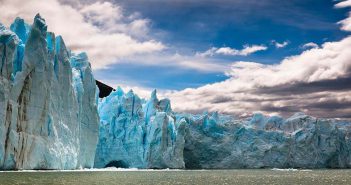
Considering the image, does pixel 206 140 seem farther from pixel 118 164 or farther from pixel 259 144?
pixel 118 164

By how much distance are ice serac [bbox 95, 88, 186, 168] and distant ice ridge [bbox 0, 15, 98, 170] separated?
28.6 ft

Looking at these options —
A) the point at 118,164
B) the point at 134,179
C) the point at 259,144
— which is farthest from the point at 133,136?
the point at 259,144

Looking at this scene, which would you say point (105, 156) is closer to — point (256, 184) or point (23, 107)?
point (23, 107)

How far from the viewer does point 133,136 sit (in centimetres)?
5841

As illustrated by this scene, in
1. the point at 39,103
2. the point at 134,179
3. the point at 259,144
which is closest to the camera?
Result: the point at 134,179

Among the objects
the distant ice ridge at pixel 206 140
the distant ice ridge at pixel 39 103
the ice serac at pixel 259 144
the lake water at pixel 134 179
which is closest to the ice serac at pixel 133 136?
the distant ice ridge at pixel 206 140

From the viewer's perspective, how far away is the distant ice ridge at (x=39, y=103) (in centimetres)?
3634

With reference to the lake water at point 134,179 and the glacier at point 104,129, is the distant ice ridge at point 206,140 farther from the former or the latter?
the lake water at point 134,179

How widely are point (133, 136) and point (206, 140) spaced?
1948 centimetres

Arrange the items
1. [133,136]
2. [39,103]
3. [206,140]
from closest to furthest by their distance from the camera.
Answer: [39,103]
[133,136]
[206,140]

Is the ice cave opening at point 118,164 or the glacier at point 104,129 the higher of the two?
the glacier at point 104,129

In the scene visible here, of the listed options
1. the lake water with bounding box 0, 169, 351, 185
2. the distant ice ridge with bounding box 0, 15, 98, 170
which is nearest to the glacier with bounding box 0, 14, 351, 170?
the distant ice ridge with bounding box 0, 15, 98, 170

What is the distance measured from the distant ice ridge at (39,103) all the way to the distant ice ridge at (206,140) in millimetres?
9409

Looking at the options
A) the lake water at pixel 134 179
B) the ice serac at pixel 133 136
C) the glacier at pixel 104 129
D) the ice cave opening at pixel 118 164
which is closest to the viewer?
the lake water at pixel 134 179
